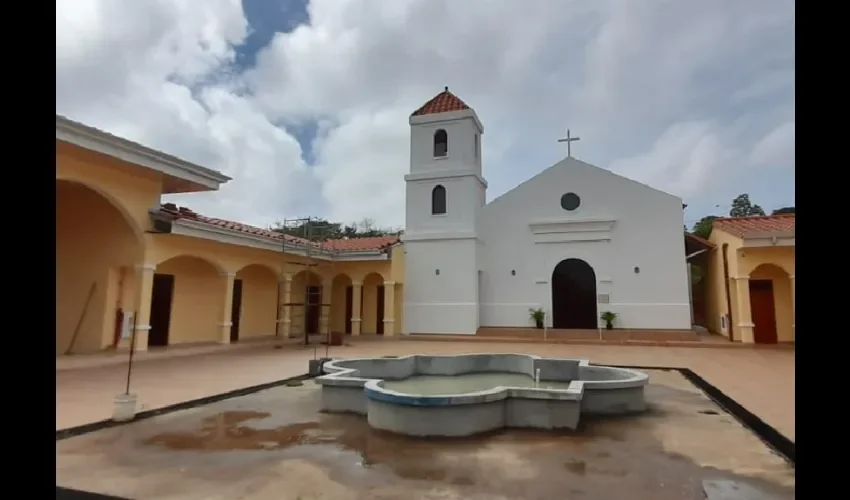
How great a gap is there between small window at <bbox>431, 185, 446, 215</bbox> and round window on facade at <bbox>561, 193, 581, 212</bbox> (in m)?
4.54

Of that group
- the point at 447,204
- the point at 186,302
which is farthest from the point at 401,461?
the point at 447,204

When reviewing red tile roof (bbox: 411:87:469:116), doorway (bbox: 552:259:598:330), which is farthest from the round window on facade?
red tile roof (bbox: 411:87:469:116)

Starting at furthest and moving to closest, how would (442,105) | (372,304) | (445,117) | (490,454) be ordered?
(372,304) < (442,105) < (445,117) < (490,454)

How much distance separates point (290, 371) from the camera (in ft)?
32.3

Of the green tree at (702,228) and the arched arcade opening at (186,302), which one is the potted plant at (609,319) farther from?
the arched arcade opening at (186,302)

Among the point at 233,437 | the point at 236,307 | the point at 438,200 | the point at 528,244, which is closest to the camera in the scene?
the point at 233,437

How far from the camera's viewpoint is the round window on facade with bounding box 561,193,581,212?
62.7 feet

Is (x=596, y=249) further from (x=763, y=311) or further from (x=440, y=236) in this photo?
(x=440, y=236)

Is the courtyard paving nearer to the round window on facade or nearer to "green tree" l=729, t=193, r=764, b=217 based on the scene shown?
the round window on facade

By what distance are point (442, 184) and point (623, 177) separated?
6.72 metres

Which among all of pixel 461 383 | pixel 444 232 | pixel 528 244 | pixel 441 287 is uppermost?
pixel 444 232

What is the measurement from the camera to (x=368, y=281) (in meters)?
20.7

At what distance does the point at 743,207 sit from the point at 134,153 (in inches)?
1594

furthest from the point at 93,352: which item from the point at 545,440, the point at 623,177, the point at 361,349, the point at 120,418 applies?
the point at 623,177
